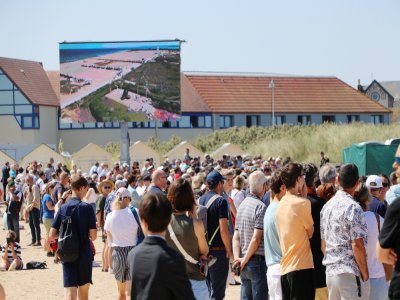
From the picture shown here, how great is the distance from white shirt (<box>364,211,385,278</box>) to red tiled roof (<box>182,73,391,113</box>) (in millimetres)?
66327

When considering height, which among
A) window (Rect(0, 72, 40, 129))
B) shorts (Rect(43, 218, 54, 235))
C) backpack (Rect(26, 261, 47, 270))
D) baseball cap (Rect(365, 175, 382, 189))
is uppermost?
window (Rect(0, 72, 40, 129))

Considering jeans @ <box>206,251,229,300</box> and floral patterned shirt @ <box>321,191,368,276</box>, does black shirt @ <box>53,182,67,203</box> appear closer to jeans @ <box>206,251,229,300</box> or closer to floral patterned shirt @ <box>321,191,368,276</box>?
jeans @ <box>206,251,229,300</box>

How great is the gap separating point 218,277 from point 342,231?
7.93 feet

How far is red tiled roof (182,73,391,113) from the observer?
77.2 m

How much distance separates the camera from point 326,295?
31.6 ft

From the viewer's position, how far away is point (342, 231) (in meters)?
8.54

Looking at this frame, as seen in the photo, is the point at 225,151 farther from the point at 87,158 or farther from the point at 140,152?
the point at 87,158

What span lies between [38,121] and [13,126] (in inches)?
70.8

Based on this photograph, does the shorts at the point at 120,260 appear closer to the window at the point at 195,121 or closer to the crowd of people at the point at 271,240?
the crowd of people at the point at 271,240

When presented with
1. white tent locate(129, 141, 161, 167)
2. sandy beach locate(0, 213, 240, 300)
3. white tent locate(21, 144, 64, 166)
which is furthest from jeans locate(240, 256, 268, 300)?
white tent locate(129, 141, 161, 167)

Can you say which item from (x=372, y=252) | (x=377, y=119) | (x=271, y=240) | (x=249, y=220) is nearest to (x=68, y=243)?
(x=249, y=220)

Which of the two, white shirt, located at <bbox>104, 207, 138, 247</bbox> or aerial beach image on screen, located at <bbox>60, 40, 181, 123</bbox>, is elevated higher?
aerial beach image on screen, located at <bbox>60, 40, 181, 123</bbox>

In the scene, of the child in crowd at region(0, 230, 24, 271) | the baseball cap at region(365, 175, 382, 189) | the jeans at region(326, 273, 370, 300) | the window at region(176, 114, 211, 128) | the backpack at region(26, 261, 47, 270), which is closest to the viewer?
the jeans at region(326, 273, 370, 300)

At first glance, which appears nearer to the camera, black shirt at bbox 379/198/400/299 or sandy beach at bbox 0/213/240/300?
black shirt at bbox 379/198/400/299
